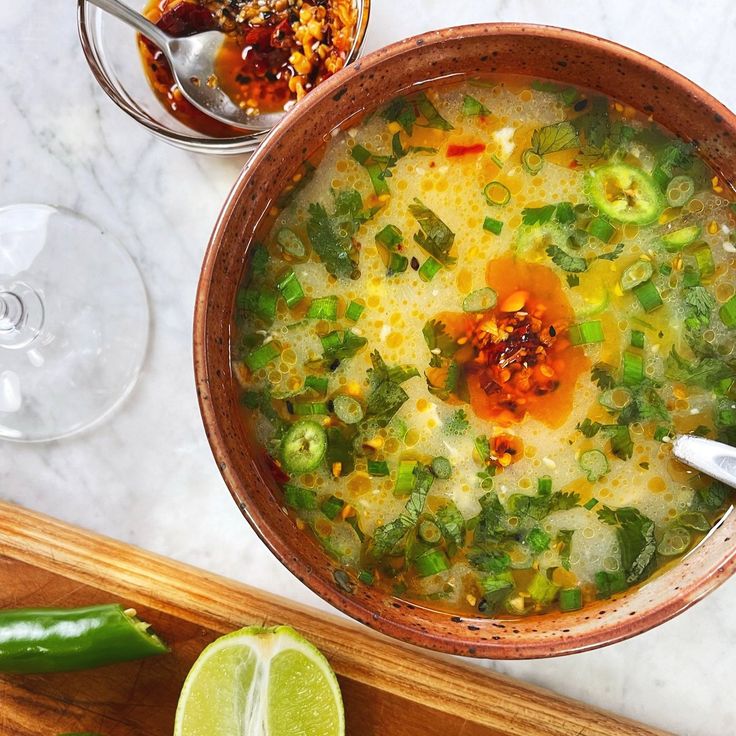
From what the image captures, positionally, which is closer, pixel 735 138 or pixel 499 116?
pixel 735 138

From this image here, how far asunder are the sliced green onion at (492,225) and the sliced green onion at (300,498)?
57 cm

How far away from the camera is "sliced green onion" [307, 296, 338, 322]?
1640 mm

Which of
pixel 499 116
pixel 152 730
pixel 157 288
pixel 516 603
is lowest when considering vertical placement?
pixel 152 730

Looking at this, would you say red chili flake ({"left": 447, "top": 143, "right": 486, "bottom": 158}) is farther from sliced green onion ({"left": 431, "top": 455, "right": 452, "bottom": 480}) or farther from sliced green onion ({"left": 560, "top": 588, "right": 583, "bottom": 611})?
sliced green onion ({"left": 560, "top": 588, "right": 583, "bottom": 611})

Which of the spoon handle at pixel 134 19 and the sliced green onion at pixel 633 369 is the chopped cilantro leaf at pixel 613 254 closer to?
the sliced green onion at pixel 633 369

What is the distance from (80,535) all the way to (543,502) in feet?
3.03

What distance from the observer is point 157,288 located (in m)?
1.90

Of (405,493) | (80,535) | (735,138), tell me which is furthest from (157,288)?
(735,138)

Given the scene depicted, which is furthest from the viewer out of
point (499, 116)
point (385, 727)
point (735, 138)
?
point (385, 727)

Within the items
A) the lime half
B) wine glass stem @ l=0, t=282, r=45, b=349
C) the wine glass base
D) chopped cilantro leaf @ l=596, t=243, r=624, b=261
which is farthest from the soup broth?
wine glass stem @ l=0, t=282, r=45, b=349

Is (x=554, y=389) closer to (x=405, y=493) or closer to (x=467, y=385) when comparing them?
(x=467, y=385)

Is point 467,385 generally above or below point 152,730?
above

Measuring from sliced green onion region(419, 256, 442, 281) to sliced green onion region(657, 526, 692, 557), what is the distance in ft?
2.04

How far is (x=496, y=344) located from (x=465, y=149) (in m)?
0.35
